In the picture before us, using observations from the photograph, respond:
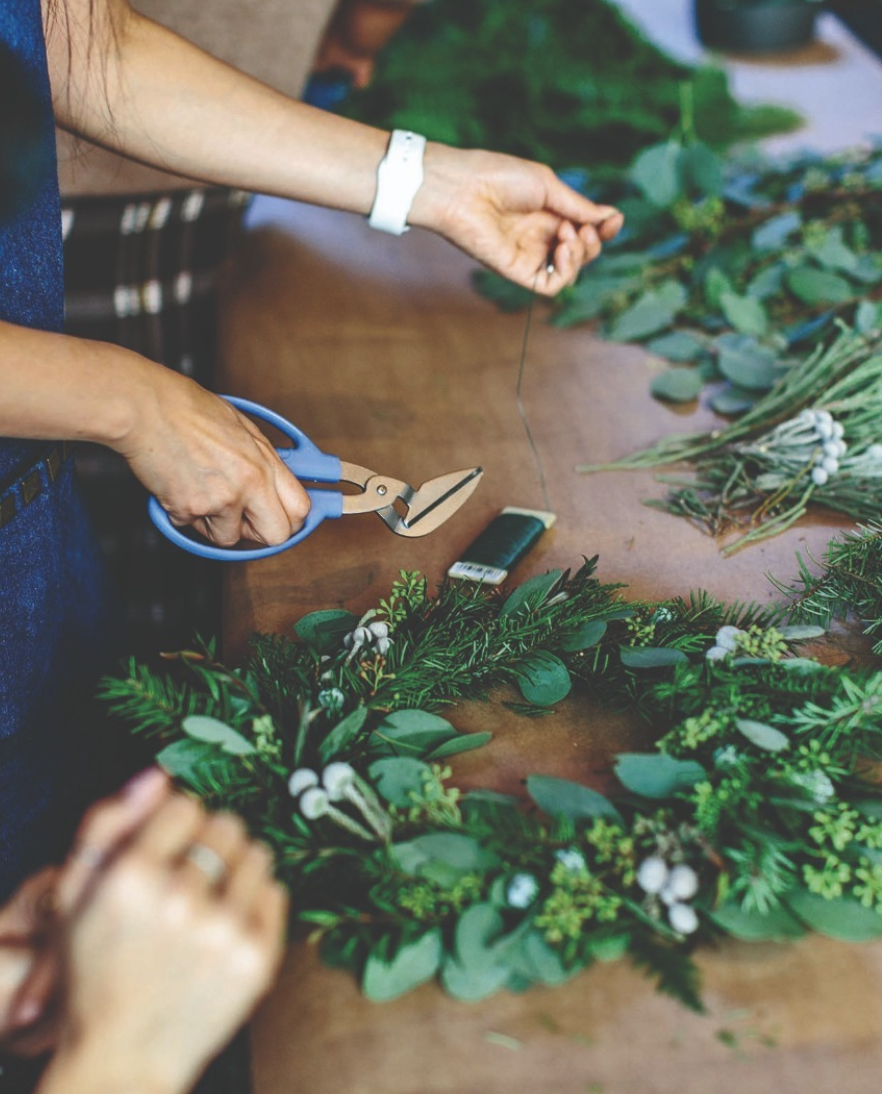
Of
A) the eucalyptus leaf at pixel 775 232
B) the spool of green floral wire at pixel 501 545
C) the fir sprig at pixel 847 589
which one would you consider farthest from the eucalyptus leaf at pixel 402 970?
the eucalyptus leaf at pixel 775 232

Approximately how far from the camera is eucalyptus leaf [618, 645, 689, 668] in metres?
0.75

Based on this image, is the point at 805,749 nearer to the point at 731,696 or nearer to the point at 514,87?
the point at 731,696

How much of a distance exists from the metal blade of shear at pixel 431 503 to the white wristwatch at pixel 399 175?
14.3 inches

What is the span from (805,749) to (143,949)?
0.43 metres

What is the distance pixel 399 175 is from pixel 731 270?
0.51m

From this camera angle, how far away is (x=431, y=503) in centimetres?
90

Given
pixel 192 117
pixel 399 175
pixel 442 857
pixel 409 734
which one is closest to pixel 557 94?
pixel 399 175

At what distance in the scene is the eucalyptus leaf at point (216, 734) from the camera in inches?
25.9

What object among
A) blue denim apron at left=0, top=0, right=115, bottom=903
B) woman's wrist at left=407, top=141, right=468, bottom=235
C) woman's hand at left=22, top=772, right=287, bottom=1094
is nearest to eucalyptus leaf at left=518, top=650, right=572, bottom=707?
woman's hand at left=22, top=772, right=287, bottom=1094

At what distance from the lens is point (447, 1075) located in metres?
0.55

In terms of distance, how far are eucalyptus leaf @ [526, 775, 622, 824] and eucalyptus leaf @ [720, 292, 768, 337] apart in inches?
29.0

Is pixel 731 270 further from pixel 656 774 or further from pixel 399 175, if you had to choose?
pixel 656 774

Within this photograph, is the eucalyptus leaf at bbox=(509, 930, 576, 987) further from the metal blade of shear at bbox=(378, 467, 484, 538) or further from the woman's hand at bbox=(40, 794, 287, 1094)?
the metal blade of shear at bbox=(378, 467, 484, 538)

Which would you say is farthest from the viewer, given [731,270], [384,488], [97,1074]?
[731,270]
